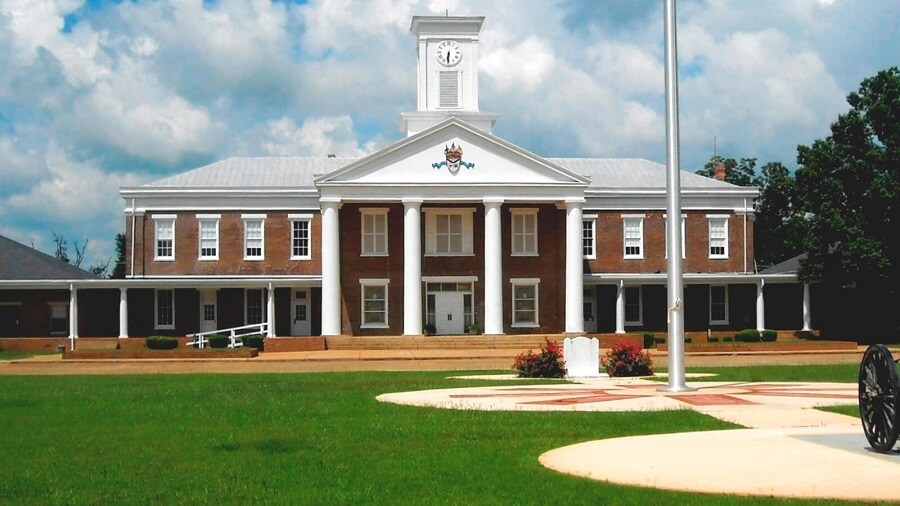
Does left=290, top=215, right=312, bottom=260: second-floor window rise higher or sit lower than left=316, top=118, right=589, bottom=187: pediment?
lower

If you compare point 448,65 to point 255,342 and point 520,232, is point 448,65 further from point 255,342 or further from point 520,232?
point 255,342

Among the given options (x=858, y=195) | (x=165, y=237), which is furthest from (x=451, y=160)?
(x=858, y=195)

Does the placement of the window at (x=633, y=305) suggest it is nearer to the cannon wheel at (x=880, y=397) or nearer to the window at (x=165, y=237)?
the window at (x=165, y=237)

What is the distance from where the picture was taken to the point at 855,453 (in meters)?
12.6

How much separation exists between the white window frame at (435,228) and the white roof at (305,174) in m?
6.77

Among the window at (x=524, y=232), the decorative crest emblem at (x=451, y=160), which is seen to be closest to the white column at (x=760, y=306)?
the window at (x=524, y=232)

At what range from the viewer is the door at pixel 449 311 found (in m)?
56.6

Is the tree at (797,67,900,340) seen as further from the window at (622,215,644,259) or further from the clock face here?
the clock face

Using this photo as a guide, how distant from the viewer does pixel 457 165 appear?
5425 cm

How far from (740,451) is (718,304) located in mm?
49647

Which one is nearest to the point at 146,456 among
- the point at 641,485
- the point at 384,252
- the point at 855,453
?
the point at 641,485

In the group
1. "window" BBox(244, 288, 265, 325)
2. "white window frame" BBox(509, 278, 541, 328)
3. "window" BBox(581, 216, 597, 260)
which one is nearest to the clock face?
"window" BBox(581, 216, 597, 260)

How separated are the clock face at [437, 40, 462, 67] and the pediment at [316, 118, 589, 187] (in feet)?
24.6

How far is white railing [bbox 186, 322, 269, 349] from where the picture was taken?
53362mm
